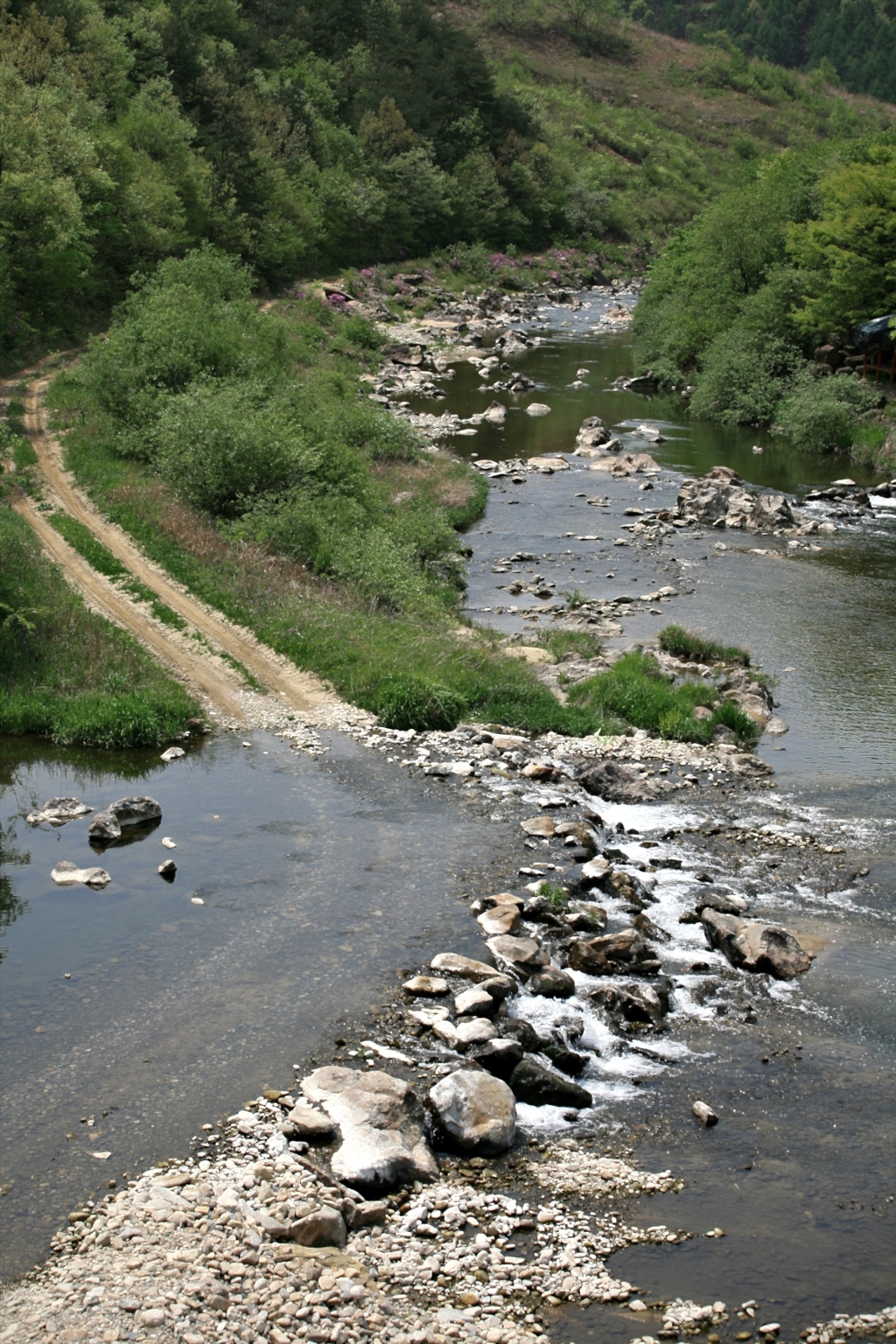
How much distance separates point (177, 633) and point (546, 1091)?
15.0 meters

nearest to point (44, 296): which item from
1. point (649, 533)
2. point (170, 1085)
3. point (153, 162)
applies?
point (153, 162)

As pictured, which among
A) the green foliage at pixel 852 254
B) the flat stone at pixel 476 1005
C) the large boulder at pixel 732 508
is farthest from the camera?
the green foliage at pixel 852 254

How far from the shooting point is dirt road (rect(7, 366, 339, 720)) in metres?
23.4

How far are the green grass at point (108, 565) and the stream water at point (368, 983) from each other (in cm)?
520

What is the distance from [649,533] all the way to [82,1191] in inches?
1163

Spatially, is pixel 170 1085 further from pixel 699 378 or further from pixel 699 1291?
pixel 699 378

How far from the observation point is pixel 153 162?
201 ft

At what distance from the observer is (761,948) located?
15430 millimetres

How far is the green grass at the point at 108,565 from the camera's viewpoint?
25672 mm

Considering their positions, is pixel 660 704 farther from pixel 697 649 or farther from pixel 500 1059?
pixel 500 1059

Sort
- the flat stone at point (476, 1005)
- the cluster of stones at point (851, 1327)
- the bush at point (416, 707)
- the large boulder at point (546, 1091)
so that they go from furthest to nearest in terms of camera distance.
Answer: the bush at point (416, 707) → the flat stone at point (476, 1005) → the large boulder at point (546, 1091) → the cluster of stones at point (851, 1327)

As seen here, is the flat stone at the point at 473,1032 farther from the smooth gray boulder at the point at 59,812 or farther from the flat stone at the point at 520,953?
the smooth gray boulder at the point at 59,812

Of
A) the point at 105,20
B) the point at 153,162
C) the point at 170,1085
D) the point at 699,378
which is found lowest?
the point at 170,1085

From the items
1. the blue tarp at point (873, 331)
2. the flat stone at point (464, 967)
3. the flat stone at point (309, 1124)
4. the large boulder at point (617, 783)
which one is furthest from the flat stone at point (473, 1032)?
the blue tarp at point (873, 331)
